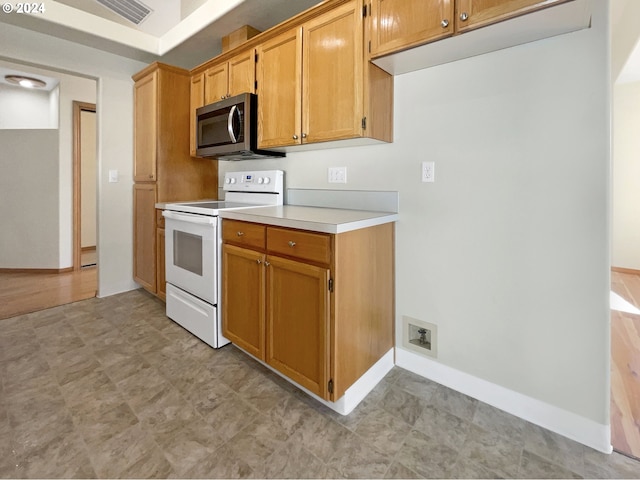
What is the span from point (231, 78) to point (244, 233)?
4.35 feet

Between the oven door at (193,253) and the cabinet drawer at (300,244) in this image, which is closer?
the cabinet drawer at (300,244)

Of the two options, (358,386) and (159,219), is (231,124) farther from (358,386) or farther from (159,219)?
(358,386)

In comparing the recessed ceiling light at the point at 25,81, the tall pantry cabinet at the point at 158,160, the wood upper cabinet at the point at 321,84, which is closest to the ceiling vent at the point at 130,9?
the tall pantry cabinet at the point at 158,160

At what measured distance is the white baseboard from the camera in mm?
1372

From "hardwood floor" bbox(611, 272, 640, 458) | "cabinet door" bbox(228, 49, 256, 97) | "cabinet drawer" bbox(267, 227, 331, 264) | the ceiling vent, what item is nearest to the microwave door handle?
"cabinet door" bbox(228, 49, 256, 97)

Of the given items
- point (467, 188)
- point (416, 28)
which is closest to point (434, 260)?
point (467, 188)

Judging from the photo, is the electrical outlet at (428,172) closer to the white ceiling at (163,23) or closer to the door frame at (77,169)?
the white ceiling at (163,23)

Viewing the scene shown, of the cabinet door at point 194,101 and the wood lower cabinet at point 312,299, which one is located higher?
the cabinet door at point 194,101

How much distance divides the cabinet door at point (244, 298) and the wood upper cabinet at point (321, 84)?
793mm

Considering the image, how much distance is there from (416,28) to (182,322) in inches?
93.3

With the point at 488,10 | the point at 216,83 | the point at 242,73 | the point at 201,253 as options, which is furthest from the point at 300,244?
the point at 216,83

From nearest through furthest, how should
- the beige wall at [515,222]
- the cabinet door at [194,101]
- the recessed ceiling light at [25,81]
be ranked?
the beige wall at [515,222] → the cabinet door at [194,101] → the recessed ceiling light at [25,81]

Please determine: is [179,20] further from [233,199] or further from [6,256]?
[6,256]

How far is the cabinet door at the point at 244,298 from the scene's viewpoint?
5.97 ft
